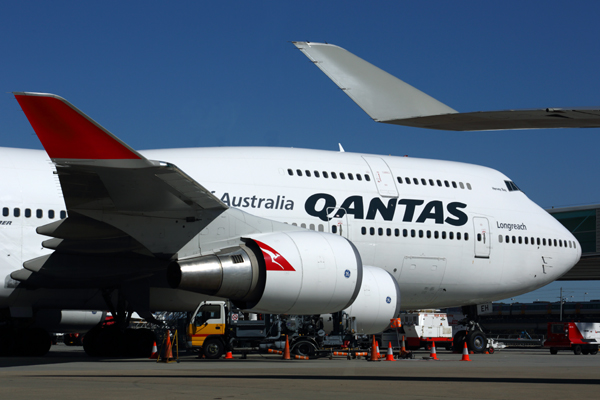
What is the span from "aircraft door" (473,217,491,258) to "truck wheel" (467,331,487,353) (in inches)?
98.2

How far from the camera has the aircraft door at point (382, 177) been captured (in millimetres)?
17062

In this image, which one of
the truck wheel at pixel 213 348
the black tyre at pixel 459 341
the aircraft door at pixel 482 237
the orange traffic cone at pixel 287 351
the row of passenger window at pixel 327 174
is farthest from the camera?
the black tyre at pixel 459 341

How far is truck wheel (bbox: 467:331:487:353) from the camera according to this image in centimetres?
1925

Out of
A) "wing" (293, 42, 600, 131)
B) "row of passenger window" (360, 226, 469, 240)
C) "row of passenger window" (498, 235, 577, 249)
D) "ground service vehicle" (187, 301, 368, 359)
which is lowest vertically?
"ground service vehicle" (187, 301, 368, 359)

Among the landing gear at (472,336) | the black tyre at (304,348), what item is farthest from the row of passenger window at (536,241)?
the black tyre at (304,348)

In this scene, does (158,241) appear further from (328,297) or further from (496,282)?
(496,282)

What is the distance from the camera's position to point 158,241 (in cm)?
1284

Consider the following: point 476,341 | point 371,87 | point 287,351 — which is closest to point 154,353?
point 287,351

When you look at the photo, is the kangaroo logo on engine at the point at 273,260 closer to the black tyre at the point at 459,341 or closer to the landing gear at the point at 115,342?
the landing gear at the point at 115,342

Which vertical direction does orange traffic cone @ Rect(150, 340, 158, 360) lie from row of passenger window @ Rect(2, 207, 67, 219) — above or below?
below

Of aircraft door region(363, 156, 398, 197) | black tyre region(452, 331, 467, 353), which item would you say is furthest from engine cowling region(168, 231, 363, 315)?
black tyre region(452, 331, 467, 353)

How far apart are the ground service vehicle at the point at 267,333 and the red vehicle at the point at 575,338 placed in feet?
35.5

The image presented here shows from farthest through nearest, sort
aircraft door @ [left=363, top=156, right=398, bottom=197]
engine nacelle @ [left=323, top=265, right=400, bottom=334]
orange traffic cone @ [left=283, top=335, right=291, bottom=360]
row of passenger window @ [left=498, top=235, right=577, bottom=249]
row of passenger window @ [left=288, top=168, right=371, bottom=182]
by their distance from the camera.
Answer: row of passenger window @ [left=498, top=235, right=577, bottom=249] < aircraft door @ [left=363, top=156, right=398, bottom=197] < row of passenger window @ [left=288, top=168, right=371, bottom=182] < orange traffic cone @ [left=283, top=335, right=291, bottom=360] < engine nacelle @ [left=323, top=265, right=400, bottom=334]

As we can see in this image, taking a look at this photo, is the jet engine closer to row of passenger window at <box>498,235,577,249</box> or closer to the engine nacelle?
the engine nacelle
